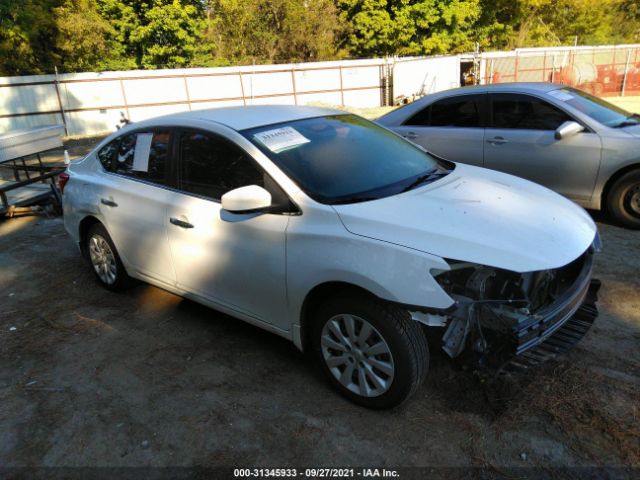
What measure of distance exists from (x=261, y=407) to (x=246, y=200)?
123cm

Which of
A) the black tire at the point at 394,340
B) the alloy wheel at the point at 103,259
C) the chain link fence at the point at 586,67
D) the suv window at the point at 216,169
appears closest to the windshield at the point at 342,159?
the suv window at the point at 216,169

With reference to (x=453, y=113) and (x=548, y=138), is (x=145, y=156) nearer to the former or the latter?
(x=453, y=113)

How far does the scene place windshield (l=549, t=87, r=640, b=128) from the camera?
5.56m

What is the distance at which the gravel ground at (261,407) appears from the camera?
252cm

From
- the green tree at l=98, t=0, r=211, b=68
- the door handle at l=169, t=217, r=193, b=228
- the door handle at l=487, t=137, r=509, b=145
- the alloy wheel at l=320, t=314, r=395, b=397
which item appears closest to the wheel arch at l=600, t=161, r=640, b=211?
the door handle at l=487, t=137, r=509, b=145

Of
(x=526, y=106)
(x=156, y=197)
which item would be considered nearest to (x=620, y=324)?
(x=526, y=106)

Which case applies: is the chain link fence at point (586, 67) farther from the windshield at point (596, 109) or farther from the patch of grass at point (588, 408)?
the patch of grass at point (588, 408)

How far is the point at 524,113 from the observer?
584 centimetres

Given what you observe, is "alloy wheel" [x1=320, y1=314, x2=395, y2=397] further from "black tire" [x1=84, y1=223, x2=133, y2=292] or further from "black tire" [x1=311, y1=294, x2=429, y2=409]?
"black tire" [x1=84, y1=223, x2=133, y2=292]

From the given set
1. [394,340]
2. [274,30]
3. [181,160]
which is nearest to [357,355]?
[394,340]

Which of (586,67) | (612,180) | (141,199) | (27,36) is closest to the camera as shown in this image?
(141,199)

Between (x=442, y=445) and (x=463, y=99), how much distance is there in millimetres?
4818

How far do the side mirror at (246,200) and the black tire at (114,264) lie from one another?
1916 millimetres

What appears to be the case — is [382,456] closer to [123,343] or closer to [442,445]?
[442,445]
